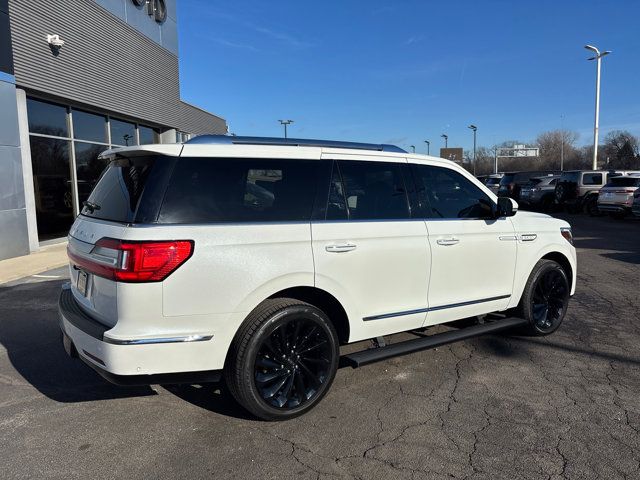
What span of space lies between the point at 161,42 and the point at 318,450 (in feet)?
59.3

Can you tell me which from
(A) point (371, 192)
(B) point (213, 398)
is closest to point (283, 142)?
(A) point (371, 192)

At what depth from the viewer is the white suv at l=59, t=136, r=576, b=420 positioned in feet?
9.78

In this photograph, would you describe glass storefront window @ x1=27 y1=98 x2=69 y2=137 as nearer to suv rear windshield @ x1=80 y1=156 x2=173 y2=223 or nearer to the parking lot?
the parking lot

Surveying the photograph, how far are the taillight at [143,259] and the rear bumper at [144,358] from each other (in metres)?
0.38

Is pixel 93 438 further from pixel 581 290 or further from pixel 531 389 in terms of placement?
pixel 581 290

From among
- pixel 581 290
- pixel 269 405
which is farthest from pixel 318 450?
pixel 581 290

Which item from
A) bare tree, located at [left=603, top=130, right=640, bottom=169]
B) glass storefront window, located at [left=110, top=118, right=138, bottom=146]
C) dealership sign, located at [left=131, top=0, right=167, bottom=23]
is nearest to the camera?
glass storefront window, located at [left=110, top=118, right=138, bottom=146]

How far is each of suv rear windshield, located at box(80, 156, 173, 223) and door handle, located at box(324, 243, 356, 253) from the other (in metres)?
1.19

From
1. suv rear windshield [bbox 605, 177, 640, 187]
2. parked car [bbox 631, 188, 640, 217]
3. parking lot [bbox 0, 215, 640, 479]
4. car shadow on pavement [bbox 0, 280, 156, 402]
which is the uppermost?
suv rear windshield [bbox 605, 177, 640, 187]

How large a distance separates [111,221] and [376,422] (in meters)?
2.23

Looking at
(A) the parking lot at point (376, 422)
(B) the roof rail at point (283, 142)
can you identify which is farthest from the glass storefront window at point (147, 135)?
(B) the roof rail at point (283, 142)

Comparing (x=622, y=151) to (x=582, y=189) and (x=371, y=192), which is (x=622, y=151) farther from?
(x=371, y=192)

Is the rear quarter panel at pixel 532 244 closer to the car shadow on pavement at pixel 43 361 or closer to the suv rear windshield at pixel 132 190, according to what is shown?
the suv rear windshield at pixel 132 190

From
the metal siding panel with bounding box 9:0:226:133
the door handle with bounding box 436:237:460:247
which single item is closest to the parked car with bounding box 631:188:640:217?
the door handle with bounding box 436:237:460:247
